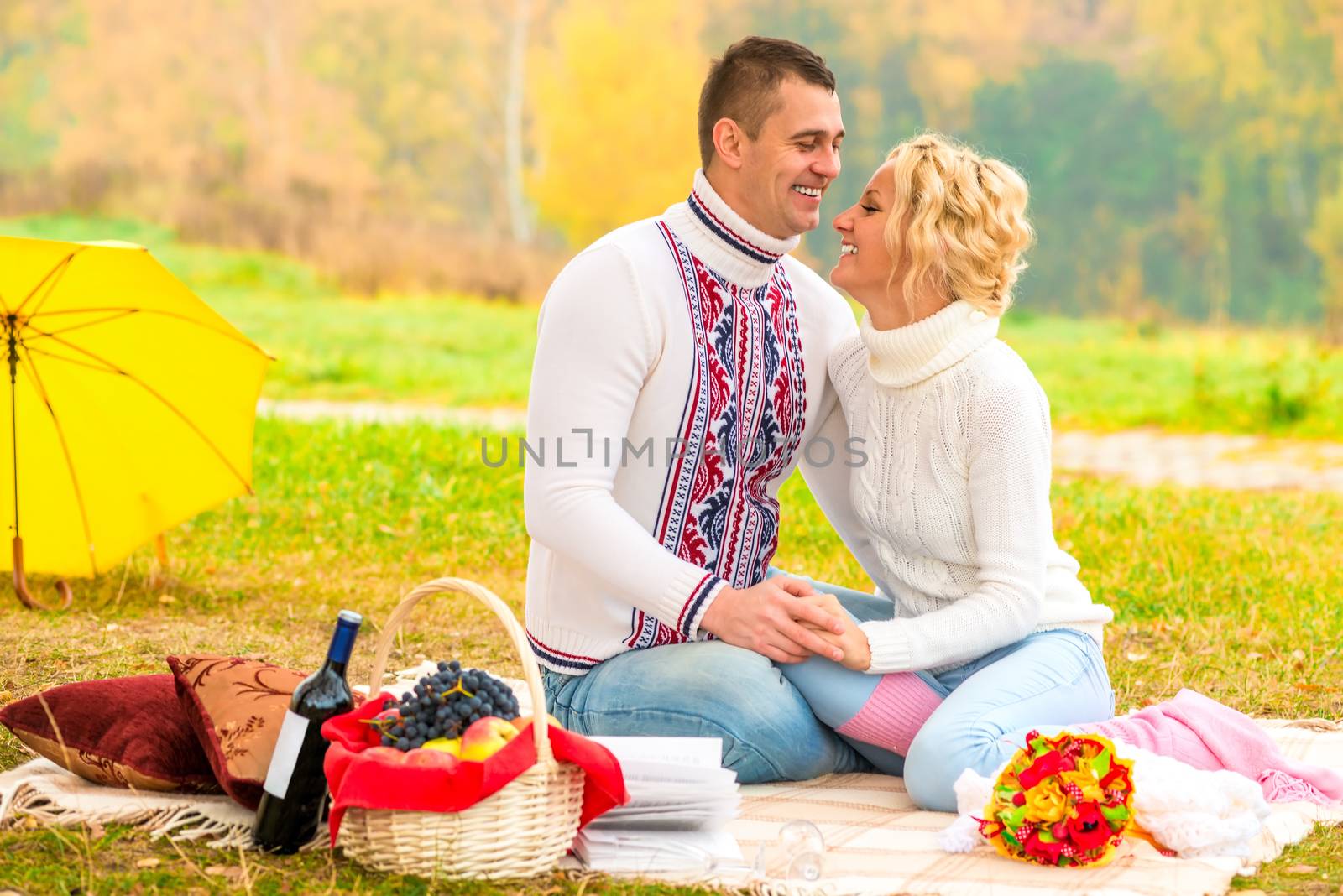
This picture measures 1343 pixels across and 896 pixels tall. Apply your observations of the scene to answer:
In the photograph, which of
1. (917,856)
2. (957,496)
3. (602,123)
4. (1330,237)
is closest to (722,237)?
(957,496)

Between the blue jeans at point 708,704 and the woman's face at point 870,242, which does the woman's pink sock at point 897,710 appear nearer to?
the blue jeans at point 708,704

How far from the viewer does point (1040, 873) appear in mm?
2553

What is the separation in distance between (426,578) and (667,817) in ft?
10.4

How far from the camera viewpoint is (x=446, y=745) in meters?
2.49

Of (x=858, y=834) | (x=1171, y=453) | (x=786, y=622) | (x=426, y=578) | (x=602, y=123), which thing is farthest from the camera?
(x=602, y=123)

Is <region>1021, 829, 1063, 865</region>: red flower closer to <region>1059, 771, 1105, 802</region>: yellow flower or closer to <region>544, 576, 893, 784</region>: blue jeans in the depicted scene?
<region>1059, 771, 1105, 802</region>: yellow flower

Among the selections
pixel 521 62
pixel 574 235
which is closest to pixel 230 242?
pixel 574 235

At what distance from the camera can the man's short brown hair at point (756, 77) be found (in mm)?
3266

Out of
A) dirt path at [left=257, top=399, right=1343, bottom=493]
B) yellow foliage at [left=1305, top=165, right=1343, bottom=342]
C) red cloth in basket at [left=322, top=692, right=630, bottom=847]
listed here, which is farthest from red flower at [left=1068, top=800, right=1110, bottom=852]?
yellow foliage at [left=1305, top=165, right=1343, bottom=342]

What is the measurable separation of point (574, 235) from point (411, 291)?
15.0 feet

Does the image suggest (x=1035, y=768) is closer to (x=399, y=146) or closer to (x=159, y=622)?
(x=159, y=622)

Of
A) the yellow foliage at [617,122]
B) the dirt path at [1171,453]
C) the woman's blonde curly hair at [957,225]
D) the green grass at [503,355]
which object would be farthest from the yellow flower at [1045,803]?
the yellow foliage at [617,122]

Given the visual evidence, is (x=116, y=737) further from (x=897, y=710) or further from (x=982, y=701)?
(x=982, y=701)

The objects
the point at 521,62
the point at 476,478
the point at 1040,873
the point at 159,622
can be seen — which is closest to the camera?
the point at 1040,873
